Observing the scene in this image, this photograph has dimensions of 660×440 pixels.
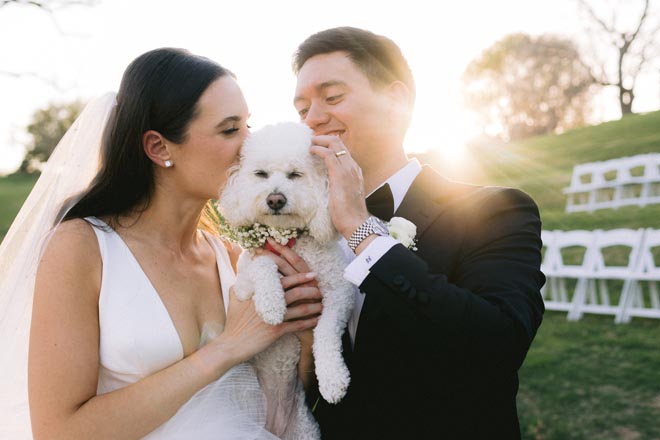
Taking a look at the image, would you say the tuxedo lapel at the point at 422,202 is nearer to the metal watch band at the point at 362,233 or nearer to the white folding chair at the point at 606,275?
the metal watch band at the point at 362,233

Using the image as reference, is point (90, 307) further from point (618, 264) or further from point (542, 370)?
point (618, 264)

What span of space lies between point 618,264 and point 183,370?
9758 millimetres

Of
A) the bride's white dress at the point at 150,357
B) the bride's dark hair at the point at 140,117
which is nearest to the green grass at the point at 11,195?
the bride's dark hair at the point at 140,117


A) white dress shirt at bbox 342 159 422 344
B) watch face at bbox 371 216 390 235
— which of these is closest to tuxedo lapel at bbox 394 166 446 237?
white dress shirt at bbox 342 159 422 344

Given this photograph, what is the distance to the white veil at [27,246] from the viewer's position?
2.82 metres

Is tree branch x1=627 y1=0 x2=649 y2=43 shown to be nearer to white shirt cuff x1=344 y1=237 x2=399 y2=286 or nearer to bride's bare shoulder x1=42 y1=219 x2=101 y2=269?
white shirt cuff x1=344 y1=237 x2=399 y2=286

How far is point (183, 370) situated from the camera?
2506mm

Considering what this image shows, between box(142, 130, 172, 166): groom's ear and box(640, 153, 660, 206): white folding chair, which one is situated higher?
box(142, 130, 172, 166): groom's ear

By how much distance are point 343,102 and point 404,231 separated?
96 cm

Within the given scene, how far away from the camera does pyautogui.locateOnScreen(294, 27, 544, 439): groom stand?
2.14m

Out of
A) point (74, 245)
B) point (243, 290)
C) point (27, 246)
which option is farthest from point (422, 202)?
point (27, 246)

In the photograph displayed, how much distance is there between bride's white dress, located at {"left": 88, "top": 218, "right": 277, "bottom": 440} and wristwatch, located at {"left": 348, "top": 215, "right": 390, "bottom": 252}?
0.86 metres

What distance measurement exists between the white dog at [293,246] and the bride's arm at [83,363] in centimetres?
20

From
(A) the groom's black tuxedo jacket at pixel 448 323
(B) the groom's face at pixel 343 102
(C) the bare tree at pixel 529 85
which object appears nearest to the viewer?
(A) the groom's black tuxedo jacket at pixel 448 323
